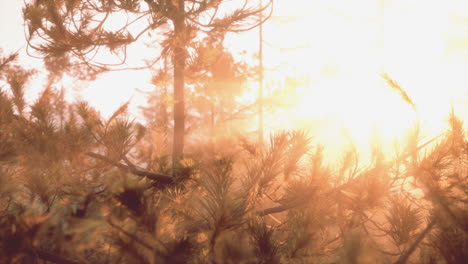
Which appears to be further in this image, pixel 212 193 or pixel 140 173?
pixel 140 173

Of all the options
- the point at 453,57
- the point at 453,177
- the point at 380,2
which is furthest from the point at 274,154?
the point at 380,2

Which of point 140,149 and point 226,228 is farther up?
point 140,149

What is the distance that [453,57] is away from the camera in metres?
6.20

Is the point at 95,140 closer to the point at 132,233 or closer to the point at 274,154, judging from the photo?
the point at 132,233

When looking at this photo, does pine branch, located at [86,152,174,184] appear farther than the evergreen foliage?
Yes

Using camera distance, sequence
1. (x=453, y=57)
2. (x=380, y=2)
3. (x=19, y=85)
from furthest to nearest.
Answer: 1. (x=380, y=2)
2. (x=453, y=57)
3. (x=19, y=85)

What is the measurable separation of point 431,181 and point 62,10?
3.95 metres

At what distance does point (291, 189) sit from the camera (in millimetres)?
1717

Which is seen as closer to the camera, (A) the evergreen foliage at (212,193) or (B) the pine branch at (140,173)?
(A) the evergreen foliage at (212,193)

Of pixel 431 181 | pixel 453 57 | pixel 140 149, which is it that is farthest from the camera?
pixel 453 57

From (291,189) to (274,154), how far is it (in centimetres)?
35

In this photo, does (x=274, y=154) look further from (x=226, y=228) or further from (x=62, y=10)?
(x=62, y=10)

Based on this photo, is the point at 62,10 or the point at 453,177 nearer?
the point at 453,177

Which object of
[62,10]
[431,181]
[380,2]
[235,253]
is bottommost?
[235,253]
